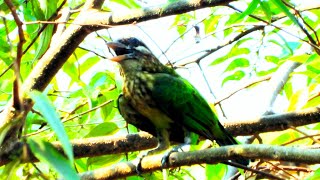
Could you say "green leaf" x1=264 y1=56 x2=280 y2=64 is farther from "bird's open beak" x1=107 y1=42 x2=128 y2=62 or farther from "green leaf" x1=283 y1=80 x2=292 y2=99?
"bird's open beak" x1=107 y1=42 x2=128 y2=62

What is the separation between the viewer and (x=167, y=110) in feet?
9.23

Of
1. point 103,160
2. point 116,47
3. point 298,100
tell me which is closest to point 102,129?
point 103,160

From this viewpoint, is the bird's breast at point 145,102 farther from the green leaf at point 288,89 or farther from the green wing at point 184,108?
the green leaf at point 288,89

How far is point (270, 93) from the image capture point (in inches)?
125

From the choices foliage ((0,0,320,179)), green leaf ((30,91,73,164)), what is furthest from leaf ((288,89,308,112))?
green leaf ((30,91,73,164))

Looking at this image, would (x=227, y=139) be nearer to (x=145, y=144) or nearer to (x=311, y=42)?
(x=145, y=144)

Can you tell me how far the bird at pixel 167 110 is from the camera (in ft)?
A: 9.18

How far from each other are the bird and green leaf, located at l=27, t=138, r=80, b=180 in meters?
1.54

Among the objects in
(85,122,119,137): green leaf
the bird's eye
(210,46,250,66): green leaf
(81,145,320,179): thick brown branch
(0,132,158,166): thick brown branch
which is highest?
the bird's eye

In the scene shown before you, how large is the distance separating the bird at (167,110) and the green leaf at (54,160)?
1.54 metres

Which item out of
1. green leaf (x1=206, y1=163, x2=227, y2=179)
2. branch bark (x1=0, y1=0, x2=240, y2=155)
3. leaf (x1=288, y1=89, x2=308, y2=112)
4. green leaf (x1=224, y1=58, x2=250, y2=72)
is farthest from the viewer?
green leaf (x1=224, y1=58, x2=250, y2=72)

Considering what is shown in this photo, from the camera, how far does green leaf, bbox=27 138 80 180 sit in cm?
111

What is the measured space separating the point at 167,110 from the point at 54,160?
1.68 metres

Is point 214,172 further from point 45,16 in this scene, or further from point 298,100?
point 45,16
